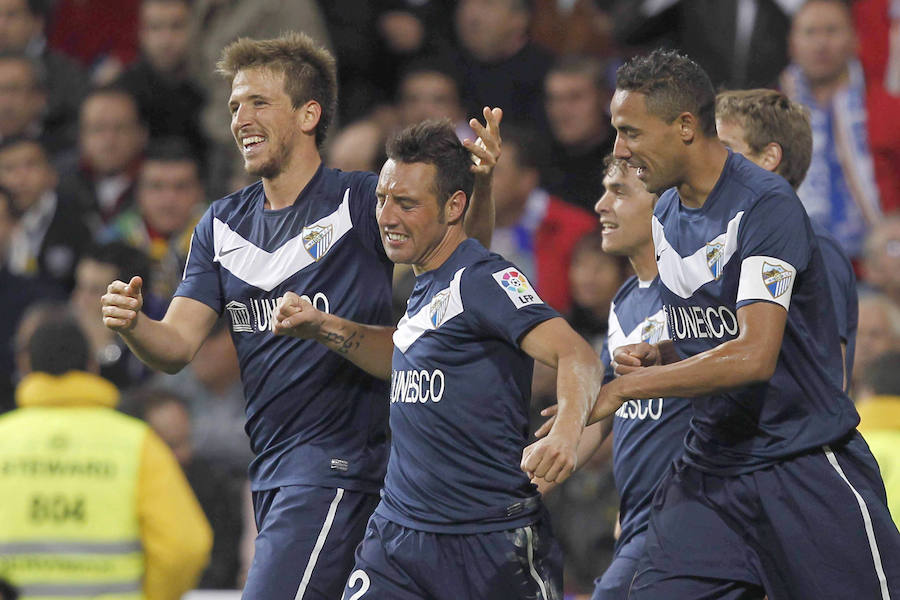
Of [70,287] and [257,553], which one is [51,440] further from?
[70,287]

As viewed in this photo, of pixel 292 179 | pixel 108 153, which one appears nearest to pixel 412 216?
pixel 292 179

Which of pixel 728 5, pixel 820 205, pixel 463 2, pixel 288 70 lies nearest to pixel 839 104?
pixel 820 205

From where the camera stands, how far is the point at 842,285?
17.9 ft

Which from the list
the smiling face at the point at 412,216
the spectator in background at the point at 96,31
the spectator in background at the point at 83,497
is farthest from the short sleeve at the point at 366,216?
the spectator in background at the point at 96,31

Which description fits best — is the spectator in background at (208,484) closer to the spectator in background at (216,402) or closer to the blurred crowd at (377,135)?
the blurred crowd at (377,135)

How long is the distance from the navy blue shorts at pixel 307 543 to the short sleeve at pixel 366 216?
0.88m

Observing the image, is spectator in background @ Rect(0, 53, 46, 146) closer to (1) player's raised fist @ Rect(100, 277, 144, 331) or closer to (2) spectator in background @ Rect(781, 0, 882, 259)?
(2) spectator in background @ Rect(781, 0, 882, 259)

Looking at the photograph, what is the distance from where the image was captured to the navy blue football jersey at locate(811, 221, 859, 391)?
5.40 m

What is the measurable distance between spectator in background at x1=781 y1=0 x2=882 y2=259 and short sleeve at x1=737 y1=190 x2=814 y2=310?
452cm

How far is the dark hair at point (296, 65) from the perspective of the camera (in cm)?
546

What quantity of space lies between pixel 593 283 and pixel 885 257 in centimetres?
169

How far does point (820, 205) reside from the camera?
896 centimetres

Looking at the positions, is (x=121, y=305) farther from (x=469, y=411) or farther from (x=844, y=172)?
(x=844, y=172)

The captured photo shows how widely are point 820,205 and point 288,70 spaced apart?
4488 millimetres
